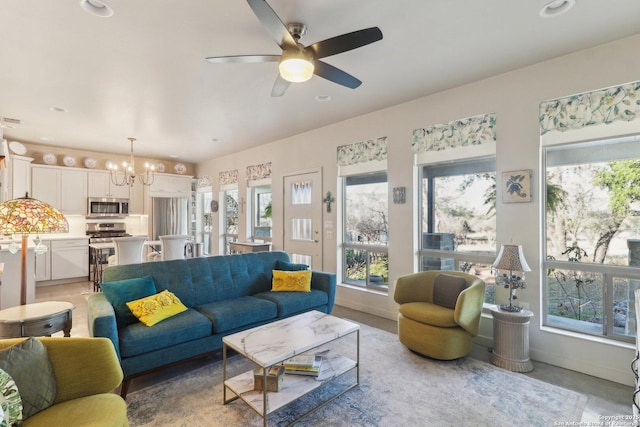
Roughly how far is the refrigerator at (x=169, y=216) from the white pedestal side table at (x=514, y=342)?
7154 mm

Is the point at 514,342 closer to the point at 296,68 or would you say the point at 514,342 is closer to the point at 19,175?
the point at 296,68

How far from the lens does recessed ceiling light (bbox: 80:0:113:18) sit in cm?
208

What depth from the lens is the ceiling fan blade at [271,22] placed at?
1.65 metres

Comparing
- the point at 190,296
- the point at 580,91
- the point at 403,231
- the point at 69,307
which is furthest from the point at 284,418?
the point at 580,91

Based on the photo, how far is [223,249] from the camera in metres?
7.43

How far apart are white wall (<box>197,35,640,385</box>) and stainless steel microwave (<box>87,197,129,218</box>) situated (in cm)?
526

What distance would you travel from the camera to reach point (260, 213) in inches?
258

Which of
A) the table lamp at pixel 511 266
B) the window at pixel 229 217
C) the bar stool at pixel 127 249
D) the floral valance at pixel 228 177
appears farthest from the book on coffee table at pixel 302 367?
the floral valance at pixel 228 177

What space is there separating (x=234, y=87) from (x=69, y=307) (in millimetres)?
2665

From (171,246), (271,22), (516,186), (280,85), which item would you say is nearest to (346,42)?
(271,22)

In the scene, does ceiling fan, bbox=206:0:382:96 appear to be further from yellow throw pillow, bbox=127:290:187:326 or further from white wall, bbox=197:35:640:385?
yellow throw pillow, bbox=127:290:187:326

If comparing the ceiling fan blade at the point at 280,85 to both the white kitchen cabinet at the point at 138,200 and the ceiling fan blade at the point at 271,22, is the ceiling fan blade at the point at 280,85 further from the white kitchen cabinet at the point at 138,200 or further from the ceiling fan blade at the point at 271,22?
the white kitchen cabinet at the point at 138,200

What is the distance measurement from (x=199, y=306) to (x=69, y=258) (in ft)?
16.5

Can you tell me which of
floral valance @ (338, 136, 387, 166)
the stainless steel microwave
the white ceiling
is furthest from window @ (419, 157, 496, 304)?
the stainless steel microwave
